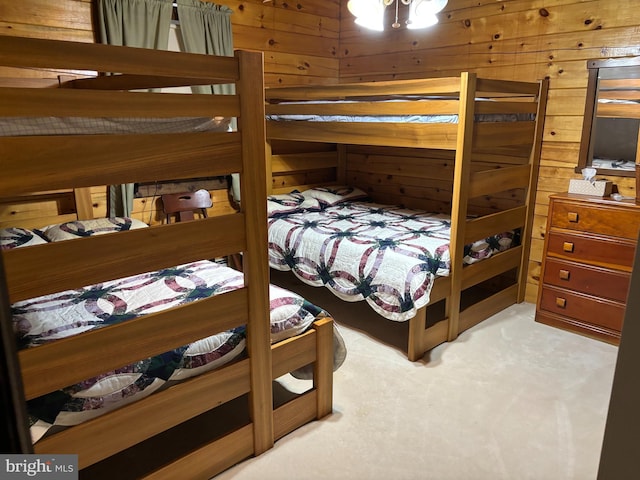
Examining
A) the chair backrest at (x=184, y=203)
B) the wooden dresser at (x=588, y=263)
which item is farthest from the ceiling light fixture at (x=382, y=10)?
the chair backrest at (x=184, y=203)

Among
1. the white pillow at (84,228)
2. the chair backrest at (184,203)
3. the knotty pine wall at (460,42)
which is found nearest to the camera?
the white pillow at (84,228)

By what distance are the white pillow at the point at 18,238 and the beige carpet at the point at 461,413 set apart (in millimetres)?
1451

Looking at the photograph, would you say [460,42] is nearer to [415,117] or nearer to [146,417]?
[415,117]

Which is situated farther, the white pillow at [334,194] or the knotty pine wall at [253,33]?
the white pillow at [334,194]

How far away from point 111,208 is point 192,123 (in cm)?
179

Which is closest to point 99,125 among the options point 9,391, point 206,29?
point 9,391

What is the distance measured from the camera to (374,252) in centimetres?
274

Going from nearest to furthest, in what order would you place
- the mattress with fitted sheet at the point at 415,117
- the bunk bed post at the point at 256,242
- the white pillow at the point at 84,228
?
the bunk bed post at the point at 256,242 → the white pillow at the point at 84,228 → the mattress with fitted sheet at the point at 415,117

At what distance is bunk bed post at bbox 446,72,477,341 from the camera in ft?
8.29

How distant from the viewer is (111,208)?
309cm

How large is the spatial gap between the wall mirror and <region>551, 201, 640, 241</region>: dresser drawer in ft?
1.18

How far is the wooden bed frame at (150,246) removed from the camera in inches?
47.2

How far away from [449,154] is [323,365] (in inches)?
89.5

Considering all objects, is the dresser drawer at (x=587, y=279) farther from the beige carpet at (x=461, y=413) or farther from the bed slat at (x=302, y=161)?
the bed slat at (x=302, y=161)
